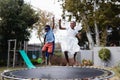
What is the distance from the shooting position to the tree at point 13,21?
1697 centimetres

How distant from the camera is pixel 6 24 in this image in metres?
16.9

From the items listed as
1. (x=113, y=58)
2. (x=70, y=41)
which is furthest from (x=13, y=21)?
(x=70, y=41)

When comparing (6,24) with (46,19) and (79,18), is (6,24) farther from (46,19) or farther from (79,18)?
(46,19)

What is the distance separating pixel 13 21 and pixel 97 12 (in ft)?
16.6

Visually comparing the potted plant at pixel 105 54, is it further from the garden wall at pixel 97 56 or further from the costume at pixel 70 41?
the costume at pixel 70 41

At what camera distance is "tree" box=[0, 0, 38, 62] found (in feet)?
55.7

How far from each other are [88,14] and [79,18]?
0.70 m

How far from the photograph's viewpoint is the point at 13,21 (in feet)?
56.2

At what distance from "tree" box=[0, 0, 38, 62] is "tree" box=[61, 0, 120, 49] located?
303 cm

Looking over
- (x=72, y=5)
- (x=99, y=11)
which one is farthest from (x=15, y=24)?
(x=99, y=11)

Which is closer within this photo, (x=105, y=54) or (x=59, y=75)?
(x=59, y=75)

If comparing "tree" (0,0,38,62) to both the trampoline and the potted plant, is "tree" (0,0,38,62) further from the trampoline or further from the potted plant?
the trampoline

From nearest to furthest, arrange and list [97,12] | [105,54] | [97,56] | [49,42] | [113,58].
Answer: [49,42] → [105,54] → [113,58] → [97,56] → [97,12]

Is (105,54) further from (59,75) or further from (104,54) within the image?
(59,75)
